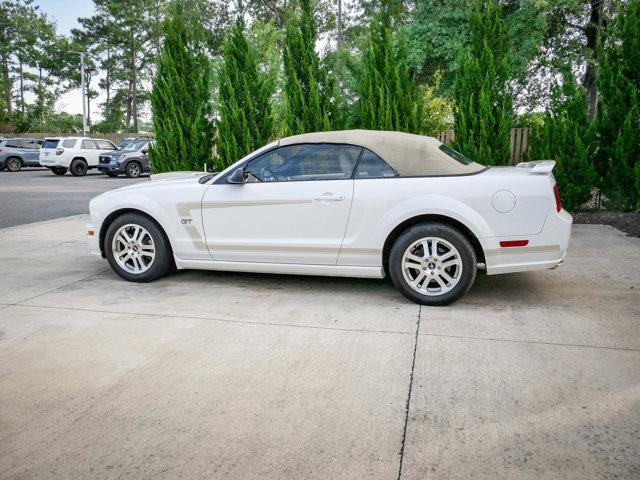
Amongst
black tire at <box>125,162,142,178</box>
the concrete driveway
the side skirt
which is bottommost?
the concrete driveway

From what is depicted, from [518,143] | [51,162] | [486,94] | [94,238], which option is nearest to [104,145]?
[51,162]

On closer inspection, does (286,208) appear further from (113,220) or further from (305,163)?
(113,220)

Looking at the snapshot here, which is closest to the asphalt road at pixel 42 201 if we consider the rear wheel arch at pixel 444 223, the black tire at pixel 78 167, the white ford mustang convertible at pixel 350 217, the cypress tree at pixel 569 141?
the black tire at pixel 78 167

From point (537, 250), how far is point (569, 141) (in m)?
5.95

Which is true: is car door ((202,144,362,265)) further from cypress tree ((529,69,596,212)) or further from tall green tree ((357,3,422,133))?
cypress tree ((529,69,596,212))

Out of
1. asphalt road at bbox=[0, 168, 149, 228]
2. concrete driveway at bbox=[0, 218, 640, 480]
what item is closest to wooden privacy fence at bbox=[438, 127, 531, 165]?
concrete driveway at bbox=[0, 218, 640, 480]

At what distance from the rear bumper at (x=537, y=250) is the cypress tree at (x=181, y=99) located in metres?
7.22

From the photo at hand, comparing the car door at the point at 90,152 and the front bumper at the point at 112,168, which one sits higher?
the car door at the point at 90,152

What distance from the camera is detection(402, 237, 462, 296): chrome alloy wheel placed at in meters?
4.74

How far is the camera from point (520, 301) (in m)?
4.97

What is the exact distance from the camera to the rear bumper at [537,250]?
4.61 m

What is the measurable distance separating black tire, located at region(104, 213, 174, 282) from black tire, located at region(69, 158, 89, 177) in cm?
2056

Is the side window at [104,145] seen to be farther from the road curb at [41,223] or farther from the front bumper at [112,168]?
the road curb at [41,223]

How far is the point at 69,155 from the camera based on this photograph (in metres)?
24.1
